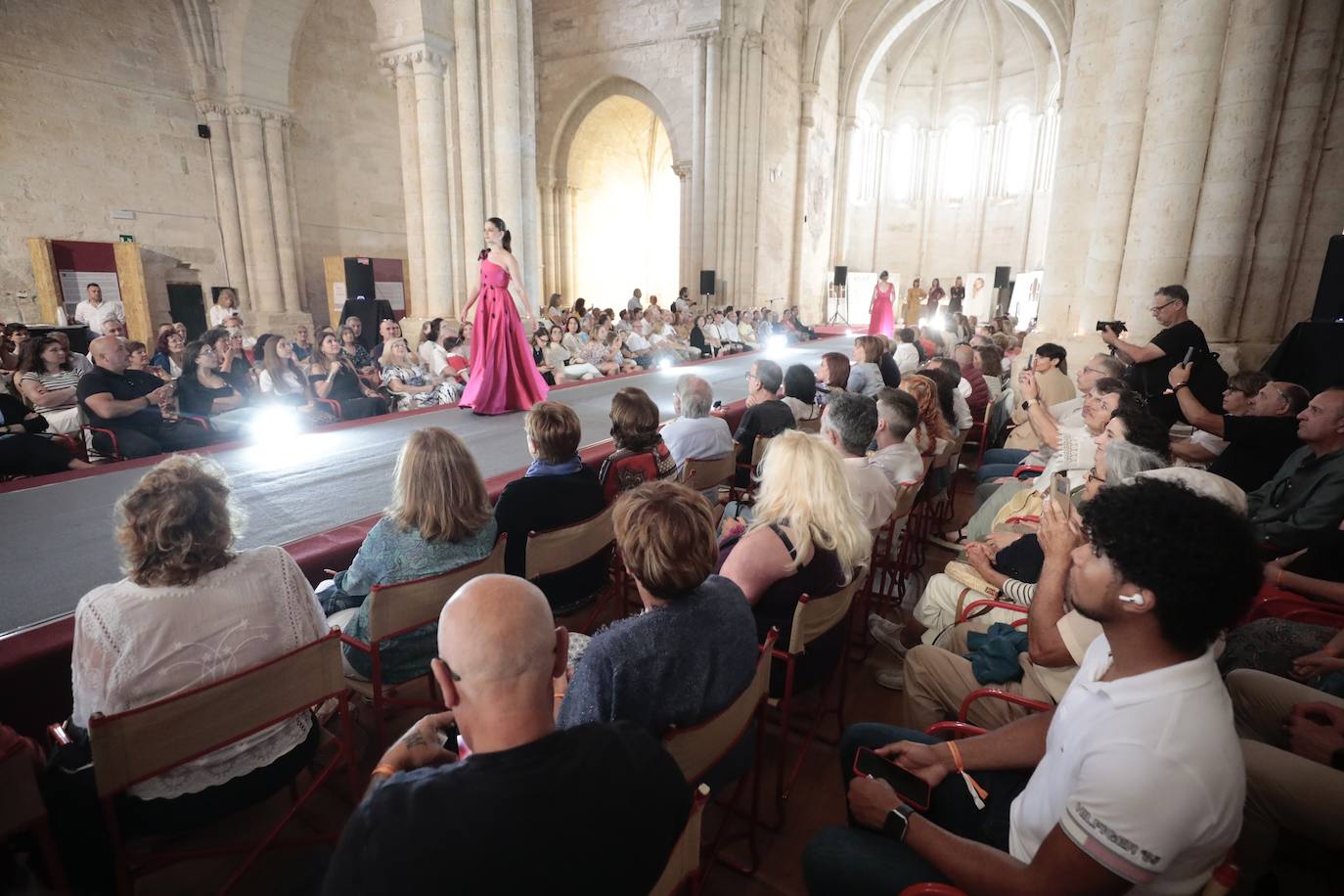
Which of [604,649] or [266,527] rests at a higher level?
[604,649]

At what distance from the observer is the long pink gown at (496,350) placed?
240 inches

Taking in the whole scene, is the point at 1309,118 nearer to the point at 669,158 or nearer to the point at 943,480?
the point at 943,480

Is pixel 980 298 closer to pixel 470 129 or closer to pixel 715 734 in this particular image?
pixel 470 129

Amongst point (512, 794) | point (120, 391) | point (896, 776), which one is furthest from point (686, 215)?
point (512, 794)

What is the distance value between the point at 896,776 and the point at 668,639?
0.68 metres

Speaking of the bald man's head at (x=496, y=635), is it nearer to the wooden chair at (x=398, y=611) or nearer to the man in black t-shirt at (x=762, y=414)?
the wooden chair at (x=398, y=611)

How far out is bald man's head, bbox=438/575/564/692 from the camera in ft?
3.62

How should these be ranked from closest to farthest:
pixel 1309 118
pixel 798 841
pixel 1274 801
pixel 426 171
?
pixel 1274 801, pixel 798 841, pixel 1309 118, pixel 426 171

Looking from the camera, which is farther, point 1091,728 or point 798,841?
point 798,841

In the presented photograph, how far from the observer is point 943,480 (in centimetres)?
481

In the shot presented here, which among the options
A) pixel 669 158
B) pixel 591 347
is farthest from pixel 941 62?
pixel 591 347

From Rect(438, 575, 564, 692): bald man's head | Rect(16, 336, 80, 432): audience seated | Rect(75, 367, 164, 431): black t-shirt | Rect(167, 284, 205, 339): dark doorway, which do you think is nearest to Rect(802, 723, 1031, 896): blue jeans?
Rect(438, 575, 564, 692): bald man's head

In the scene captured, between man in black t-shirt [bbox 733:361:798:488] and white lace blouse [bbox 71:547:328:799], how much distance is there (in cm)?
313

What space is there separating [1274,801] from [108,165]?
15504mm
